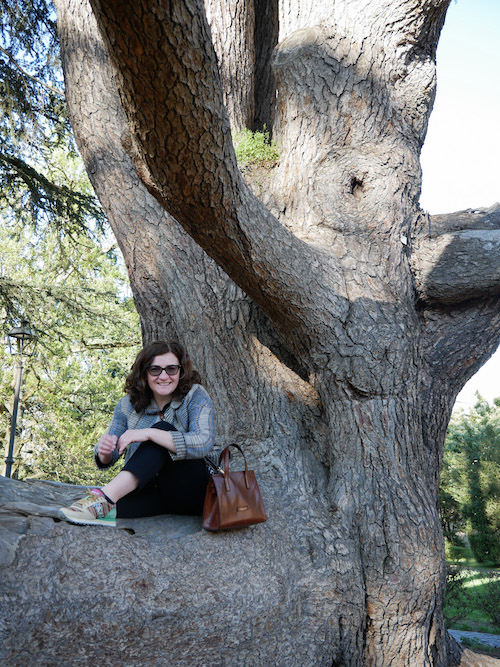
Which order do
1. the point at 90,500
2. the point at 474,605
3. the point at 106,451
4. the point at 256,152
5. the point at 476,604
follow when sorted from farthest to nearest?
the point at 474,605
the point at 476,604
the point at 256,152
the point at 106,451
the point at 90,500

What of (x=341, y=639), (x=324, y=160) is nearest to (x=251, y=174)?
(x=324, y=160)

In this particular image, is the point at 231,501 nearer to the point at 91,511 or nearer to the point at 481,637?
the point at 91,511

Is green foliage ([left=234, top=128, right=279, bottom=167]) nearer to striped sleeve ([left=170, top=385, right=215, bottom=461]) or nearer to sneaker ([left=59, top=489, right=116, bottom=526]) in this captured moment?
striped sleeve ([left=170, top=385, right=215, bottom=461])

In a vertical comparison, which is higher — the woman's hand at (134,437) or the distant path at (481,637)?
the woman's hand at (134,437)

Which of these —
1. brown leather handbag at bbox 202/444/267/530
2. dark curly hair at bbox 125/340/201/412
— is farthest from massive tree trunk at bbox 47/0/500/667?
dark curly hair at bbox 125/340/201/412

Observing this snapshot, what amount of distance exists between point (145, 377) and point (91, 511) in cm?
89

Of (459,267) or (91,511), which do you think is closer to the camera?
(91,511)

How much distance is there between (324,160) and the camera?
4.16 metres

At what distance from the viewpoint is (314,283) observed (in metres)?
3.49

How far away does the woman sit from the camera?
9.86 ft

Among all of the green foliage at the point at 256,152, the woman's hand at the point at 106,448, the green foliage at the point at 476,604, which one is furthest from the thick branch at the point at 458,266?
the green foliage at the point at 476,604

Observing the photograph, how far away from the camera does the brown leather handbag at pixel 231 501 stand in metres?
2.89

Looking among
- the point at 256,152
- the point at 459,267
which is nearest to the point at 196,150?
the point at 256,152

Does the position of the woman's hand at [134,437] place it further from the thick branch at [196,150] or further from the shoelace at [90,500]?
the thick branch at [196,150]
